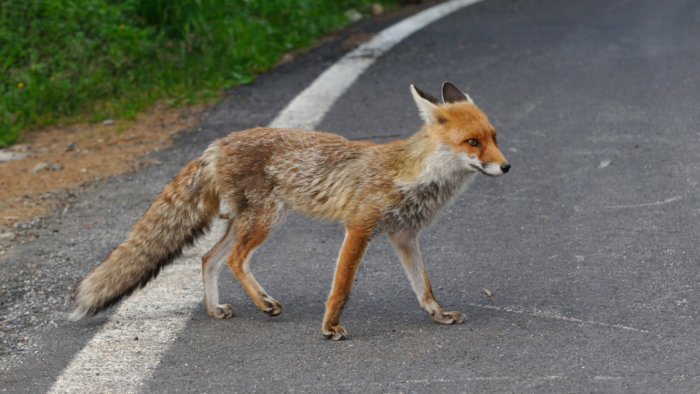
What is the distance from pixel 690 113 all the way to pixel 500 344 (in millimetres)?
4516

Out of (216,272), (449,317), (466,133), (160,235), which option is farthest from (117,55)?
(449,317)

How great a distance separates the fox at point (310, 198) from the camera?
403 cm

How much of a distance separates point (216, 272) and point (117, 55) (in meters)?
4.98

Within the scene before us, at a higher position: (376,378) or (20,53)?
(20,53)

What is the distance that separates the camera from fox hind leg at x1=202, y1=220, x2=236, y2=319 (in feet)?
13.8

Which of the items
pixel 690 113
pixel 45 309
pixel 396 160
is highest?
pixel 396 160

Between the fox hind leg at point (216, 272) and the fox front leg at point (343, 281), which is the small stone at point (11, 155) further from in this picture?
the fox front leg at point (343, 281)

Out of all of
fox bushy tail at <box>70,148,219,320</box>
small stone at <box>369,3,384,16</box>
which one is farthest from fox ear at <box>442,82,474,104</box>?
small stone at <box>369,3,384,16</box>

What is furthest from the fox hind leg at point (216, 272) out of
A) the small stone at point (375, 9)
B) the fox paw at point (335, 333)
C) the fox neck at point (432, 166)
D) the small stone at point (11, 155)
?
the small stone at point (375, 9)

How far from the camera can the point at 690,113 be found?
23.3ft

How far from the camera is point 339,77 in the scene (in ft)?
27.7

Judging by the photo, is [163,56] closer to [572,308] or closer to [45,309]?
[45,309]

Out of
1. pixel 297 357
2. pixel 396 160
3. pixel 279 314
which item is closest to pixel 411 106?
pixel 396 160

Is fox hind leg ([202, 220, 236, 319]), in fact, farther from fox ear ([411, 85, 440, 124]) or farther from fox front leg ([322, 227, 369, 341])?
fox ear ([411, 85, 440, 124])
